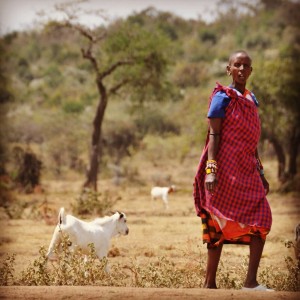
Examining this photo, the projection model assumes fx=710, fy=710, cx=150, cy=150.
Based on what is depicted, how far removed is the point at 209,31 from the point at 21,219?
5665 cm

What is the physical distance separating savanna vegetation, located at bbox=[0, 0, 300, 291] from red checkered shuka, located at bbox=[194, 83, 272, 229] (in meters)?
0.71

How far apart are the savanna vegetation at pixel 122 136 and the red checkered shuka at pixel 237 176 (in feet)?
2.32

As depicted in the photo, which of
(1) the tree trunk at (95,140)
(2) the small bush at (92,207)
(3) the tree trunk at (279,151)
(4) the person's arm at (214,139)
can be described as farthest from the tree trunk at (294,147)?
(4) the person's arm at (214,139)

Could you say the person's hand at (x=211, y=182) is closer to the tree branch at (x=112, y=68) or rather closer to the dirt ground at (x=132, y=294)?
the dirt ground at (x=132, y=294)

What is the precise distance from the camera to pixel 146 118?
3809 cm

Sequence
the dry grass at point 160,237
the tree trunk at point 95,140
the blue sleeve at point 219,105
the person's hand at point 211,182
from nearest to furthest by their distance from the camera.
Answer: the person's hand at point 211,182, the blue sleeve at point 219,105, the dry grass at point 160,237, the tree trunk at point 95,140

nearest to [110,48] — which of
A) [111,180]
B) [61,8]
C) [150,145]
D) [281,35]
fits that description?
[61,8]

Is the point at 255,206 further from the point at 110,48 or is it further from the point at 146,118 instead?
the point at 146,118

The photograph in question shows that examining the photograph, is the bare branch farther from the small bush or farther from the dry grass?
the small bush

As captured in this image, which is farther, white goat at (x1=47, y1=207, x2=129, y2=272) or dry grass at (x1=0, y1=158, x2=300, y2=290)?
dry grass at (x1=0, y1=158, x2=300, y2=290)

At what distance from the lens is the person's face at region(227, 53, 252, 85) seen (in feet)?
16.4

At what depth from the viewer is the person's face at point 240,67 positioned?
500 centimetres

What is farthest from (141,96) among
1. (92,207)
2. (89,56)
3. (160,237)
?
(160,237)

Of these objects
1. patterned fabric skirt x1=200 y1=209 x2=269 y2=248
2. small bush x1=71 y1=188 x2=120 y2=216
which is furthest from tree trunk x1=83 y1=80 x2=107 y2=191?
patterned fabric skirt x1=200 y1=209 x2=269 y2=248
